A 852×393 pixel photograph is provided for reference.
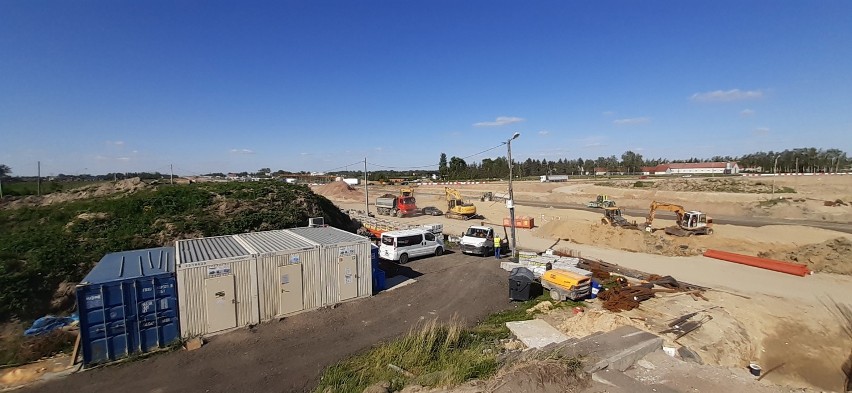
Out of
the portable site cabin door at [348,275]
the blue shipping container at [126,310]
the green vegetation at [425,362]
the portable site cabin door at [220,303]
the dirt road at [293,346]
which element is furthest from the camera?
the portable site cabin door at [348,275]

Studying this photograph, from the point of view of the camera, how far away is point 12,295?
1227 centimetres

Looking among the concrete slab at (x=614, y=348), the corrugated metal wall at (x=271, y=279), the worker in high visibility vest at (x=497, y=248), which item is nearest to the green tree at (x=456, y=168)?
the worker in high visibility vest at (x=497, y=248)

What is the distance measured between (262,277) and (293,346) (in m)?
2.86

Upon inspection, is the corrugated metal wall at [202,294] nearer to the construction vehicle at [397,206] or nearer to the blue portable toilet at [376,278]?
the blue portable toilet at [376,278]

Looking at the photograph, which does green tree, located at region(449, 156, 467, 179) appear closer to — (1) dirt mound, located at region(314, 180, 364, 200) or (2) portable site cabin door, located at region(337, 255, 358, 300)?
(1) dirt mound, located at region(314, 180, 364, 200)

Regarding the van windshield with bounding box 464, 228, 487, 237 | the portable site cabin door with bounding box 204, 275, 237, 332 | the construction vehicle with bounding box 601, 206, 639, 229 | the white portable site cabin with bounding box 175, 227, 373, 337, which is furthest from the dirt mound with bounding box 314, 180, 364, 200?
the portable site cabin door with bounding box 204, 275, 237, 332

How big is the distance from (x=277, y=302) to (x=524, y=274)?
9.45 metres

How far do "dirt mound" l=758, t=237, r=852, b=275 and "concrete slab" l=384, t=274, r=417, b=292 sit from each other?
2153cm

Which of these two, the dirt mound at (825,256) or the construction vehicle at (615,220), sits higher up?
the construction vehicle at (615,220)

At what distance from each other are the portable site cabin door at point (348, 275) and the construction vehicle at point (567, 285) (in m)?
7.83

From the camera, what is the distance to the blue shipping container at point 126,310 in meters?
9.88

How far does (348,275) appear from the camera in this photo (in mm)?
14453

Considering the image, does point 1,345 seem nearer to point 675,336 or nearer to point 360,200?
point 675,336

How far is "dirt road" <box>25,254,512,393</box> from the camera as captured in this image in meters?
8.91
